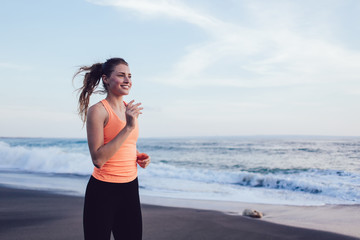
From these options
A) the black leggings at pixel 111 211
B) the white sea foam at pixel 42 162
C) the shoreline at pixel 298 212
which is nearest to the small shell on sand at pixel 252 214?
the shoreline at pixel 298 212

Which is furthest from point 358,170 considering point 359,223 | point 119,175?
point 119,175

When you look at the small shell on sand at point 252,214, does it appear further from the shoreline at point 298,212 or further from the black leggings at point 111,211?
the black leggings at point 111,211

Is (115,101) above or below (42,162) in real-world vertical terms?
above

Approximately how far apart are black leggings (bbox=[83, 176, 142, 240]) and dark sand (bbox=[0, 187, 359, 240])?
2309 millimetres

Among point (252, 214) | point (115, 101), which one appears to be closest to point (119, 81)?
point (115, 101)

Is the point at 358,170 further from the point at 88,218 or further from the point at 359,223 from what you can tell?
the point at 88,218

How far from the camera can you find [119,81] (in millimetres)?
2123

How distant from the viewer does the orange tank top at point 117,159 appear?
200 centimetres

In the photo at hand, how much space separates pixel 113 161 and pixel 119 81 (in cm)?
55

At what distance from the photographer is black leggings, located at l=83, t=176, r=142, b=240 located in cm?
200

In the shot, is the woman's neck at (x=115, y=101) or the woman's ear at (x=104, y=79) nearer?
the woman's neck at (x=115, y=101)

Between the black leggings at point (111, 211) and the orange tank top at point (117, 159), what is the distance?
0.04 metres

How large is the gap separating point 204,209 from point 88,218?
4721 mm

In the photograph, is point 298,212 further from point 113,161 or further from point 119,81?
point 119,81
